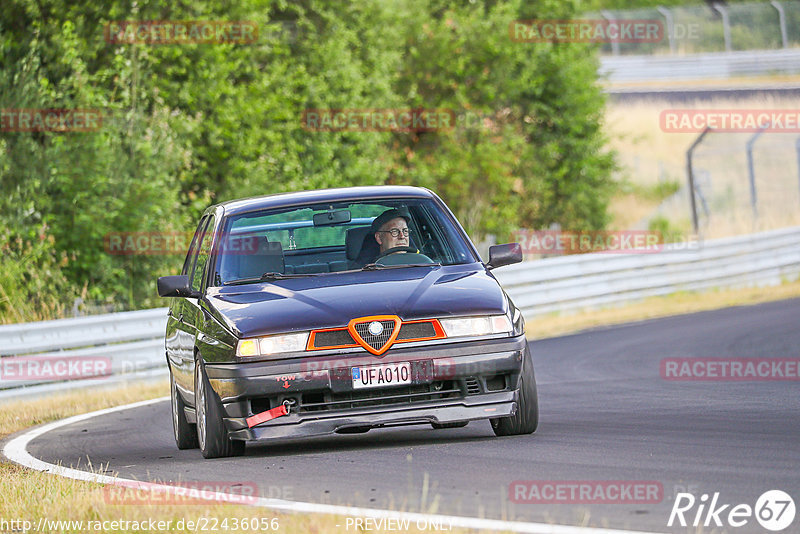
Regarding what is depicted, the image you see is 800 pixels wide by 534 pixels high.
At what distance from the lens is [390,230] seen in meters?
9.28

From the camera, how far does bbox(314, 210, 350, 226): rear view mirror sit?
9.38 m

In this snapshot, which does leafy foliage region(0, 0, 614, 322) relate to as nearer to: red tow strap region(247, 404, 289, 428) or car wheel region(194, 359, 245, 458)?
car wheel region(194, 359, 245, 458)

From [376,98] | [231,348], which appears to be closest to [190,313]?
[231,348]

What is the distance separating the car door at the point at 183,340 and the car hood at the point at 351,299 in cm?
53

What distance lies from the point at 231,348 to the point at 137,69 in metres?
15.9

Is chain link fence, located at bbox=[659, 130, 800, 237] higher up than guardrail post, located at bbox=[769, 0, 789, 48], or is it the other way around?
guardrail post, located at bbox=[769, 0, 789, 48]

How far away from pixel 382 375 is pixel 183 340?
2.02 metres

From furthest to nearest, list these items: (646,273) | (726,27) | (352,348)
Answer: (726,27) → (646,273) → (352,348)

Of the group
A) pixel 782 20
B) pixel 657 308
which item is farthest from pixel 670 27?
pixel 657 308

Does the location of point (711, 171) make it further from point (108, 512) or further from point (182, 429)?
point (108, 512)

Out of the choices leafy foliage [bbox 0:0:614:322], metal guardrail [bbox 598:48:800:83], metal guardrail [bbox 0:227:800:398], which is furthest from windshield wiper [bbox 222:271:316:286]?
metal guardrail [bbox 598:48:800:83]

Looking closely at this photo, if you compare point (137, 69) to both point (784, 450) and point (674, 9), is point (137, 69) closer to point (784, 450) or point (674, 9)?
point (784, 450)

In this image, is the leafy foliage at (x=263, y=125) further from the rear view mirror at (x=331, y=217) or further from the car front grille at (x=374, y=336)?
the car front grille at (x=374, y=336)

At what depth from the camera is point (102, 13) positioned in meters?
23.5
